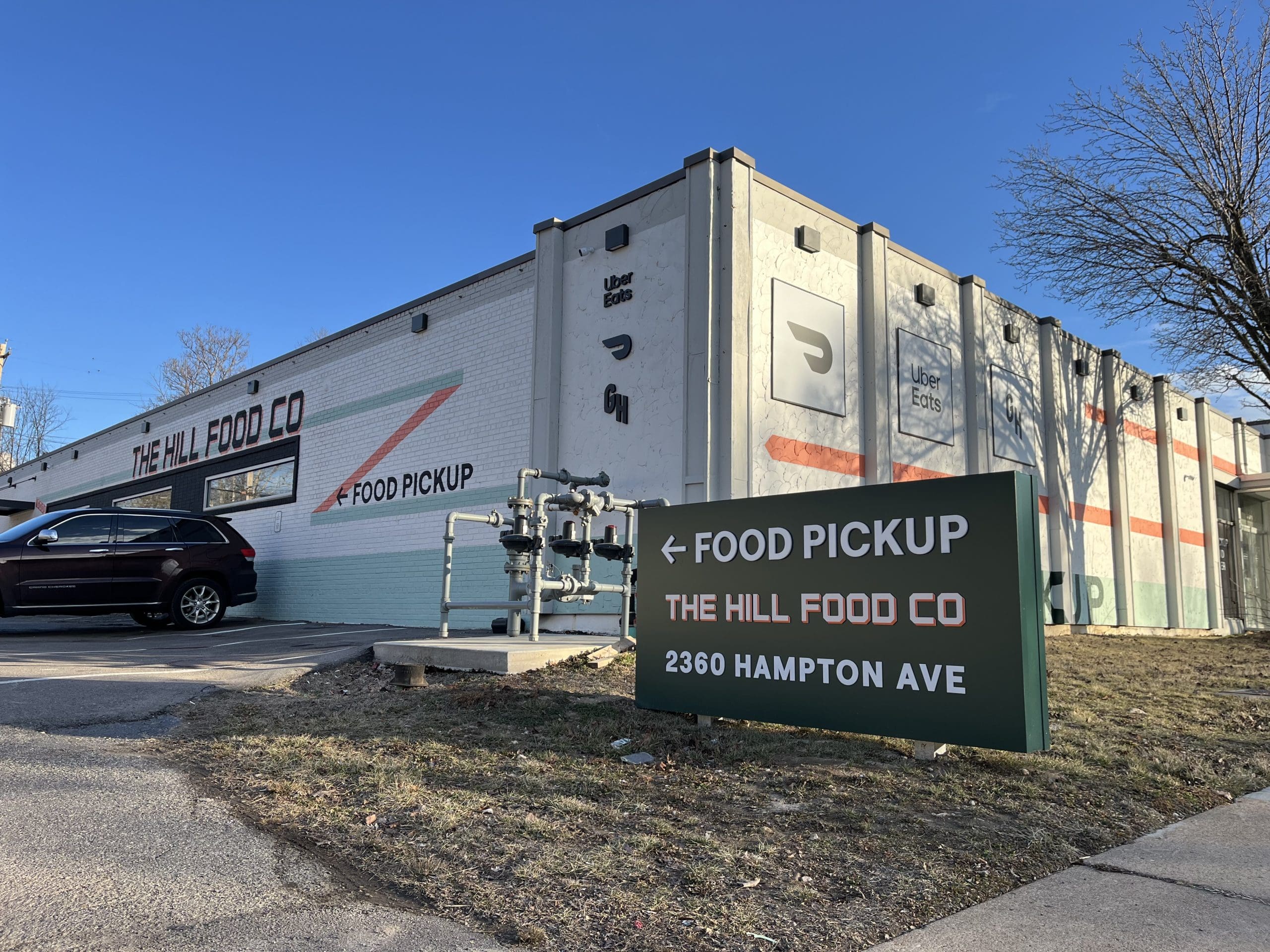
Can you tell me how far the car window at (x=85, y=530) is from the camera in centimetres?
1189

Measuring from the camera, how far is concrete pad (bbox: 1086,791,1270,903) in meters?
3.15

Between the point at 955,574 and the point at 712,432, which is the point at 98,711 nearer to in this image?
the point at 955,574

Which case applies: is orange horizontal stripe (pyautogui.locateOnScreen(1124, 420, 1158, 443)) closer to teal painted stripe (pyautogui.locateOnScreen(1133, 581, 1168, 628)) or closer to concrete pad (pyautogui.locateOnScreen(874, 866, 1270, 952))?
teal painted stripe (pyautogui.locateOnScreen(1133, 581, 1168, 628))

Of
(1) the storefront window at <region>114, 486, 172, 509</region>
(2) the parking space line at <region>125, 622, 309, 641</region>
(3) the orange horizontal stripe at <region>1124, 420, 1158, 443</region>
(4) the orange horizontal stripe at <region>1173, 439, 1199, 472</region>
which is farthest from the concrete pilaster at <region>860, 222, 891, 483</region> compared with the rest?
(1) the storefront window at <region>114, 486, 172, 509</region>

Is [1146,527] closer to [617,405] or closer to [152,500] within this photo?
[617,405]

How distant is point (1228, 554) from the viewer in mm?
23141

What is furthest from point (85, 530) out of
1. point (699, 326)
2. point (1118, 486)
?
point (1118, 486)

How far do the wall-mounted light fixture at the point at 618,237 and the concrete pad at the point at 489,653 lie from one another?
500cm

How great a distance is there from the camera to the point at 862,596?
16.2 feet

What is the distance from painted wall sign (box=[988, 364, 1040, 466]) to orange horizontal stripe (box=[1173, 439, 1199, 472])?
7.19m

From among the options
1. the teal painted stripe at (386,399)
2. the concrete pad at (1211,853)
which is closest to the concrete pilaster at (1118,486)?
the teal painted stripe at (386,399)

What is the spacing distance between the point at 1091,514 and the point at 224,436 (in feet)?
58.2

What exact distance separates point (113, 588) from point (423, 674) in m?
7.30

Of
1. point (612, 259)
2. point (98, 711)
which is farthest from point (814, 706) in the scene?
point (612, 259)
